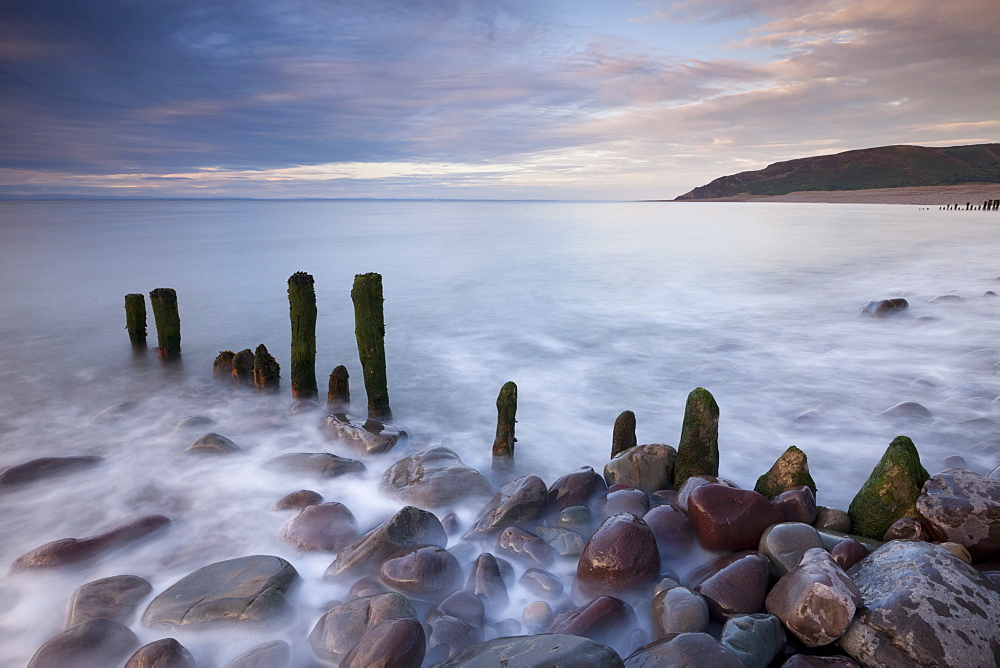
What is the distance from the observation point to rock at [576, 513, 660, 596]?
3994 millimetres

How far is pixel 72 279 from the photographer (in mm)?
20828

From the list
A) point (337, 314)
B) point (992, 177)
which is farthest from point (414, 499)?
point (992, 177)

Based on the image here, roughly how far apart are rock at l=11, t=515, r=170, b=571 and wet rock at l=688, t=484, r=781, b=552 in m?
4.80

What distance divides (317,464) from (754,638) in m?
4.66

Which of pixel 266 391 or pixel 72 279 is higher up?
pixel 72 279

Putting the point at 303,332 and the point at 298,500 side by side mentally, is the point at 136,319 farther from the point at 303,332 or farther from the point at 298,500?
the point at 298,500

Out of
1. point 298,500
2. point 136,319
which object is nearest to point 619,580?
point 298,500

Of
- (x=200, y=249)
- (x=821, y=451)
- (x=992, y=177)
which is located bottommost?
(x=821, y=451)

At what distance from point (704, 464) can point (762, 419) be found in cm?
313

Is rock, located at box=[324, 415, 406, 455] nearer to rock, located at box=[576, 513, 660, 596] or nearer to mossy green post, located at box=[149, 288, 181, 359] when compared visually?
rock, located at box=[576, 513, 660, 596]

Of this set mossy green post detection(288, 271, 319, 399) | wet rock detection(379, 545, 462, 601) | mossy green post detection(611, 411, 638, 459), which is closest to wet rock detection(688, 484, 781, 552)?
mossy green post detection(611, 411, 638, 459)

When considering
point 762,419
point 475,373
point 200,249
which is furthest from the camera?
point 200,249

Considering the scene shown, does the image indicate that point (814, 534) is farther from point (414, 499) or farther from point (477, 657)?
point (414, 499)

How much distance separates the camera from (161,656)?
11.1 feet
